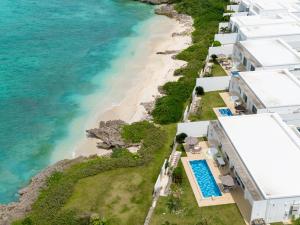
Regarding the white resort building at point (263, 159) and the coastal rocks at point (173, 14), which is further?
the coastal rocks at point (173, 14)

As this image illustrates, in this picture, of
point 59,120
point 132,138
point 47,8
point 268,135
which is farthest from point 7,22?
point 268,135

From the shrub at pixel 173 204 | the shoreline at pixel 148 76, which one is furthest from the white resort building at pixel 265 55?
the shrub at pixel 173 204

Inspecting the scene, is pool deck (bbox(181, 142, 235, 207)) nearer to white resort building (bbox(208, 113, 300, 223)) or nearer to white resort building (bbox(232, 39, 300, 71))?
white resort building (bbox(208, 113, 300, 223))

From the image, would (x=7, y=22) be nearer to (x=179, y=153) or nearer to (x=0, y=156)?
(x=0, y=156)

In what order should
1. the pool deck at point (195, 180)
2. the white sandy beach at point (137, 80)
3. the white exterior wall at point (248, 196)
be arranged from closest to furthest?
the white exterior wall at point (248, 196) → the pool deck at point (195, 180) → the white sandy beach at point (137, 80)

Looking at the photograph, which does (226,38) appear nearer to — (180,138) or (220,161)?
(180,138)

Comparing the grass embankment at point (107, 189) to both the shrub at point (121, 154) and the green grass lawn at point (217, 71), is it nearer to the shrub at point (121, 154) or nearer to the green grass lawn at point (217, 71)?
the shrub at point (121, 154)

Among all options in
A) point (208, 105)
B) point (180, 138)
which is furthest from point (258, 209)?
point (208, 105)

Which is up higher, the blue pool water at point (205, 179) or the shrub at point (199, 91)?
the shrub at point (199, 91)
